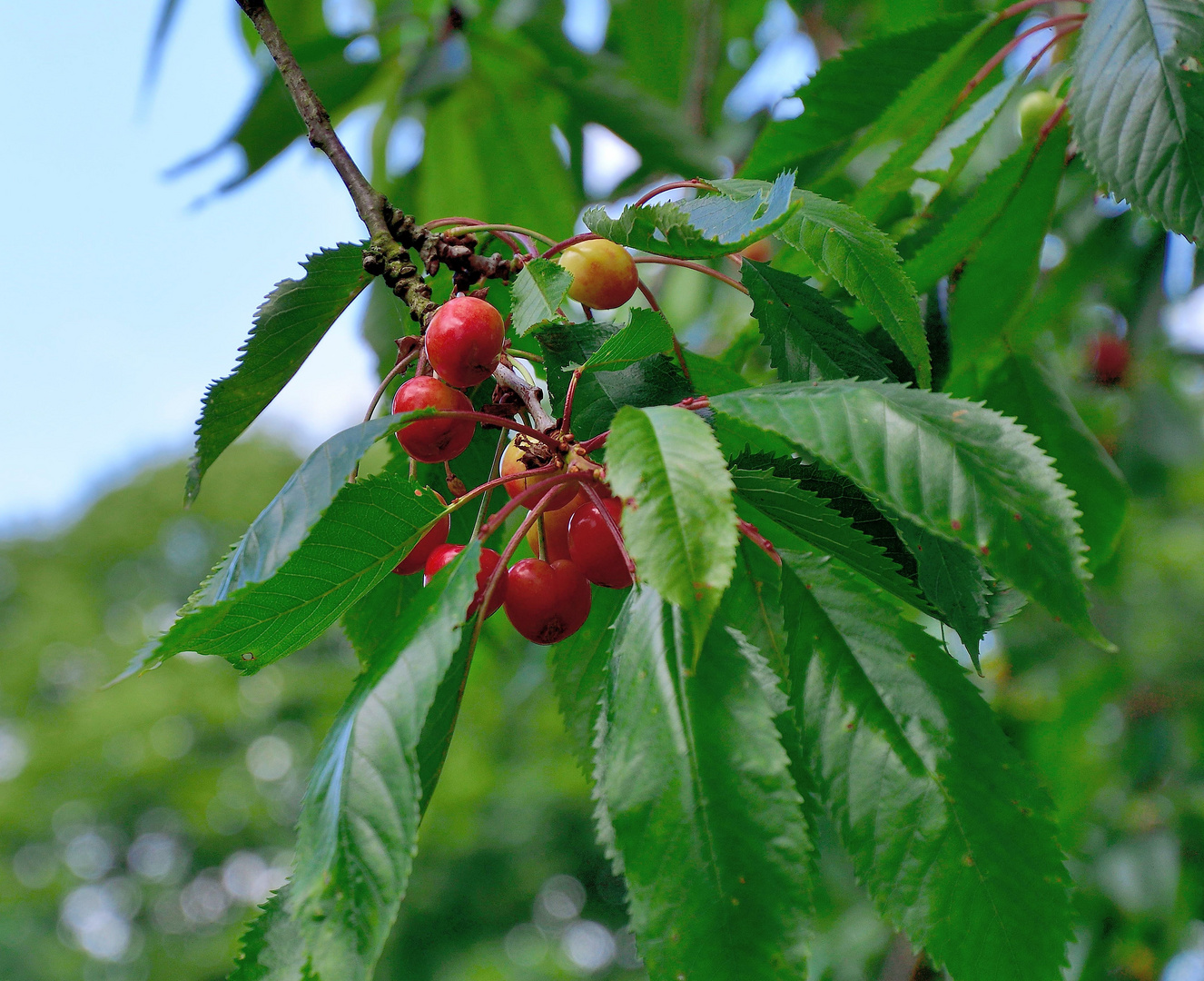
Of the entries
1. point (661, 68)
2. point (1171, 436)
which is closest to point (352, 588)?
point (661, 68)

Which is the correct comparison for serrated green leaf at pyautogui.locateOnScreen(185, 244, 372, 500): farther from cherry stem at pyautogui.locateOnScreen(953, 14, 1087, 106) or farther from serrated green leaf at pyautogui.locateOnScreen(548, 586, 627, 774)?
cherry stem at pyautogui.locateOnScreen(953, 14, 1087, 106)

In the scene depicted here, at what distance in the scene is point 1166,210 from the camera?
1.88ft

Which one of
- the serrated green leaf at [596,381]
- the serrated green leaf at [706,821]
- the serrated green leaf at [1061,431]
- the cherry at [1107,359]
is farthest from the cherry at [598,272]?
the cherry at [1107,359]

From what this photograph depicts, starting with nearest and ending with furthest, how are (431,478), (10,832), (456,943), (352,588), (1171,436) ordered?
(352,588) → (431,478) → (1171,436) → (456,943) → (10,832)

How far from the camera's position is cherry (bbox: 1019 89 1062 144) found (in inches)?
33.2

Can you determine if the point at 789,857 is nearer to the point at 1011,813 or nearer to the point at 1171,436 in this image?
the point at 1011,813

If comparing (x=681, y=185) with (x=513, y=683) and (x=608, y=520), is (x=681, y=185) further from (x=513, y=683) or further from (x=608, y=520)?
(x=513, y=683)

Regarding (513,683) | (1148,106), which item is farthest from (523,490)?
(513,683)

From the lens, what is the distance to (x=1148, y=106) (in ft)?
1.94

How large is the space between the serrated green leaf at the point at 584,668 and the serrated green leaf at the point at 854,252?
0.80 feet

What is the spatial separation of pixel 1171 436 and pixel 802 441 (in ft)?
5.84

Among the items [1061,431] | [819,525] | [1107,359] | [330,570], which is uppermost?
[330,570]

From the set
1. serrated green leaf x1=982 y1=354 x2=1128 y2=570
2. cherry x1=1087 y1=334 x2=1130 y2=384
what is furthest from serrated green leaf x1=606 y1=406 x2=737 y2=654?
cherry x1=1087 y1=334 x2=1130 y2=384

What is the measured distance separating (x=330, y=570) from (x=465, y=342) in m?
0.14
